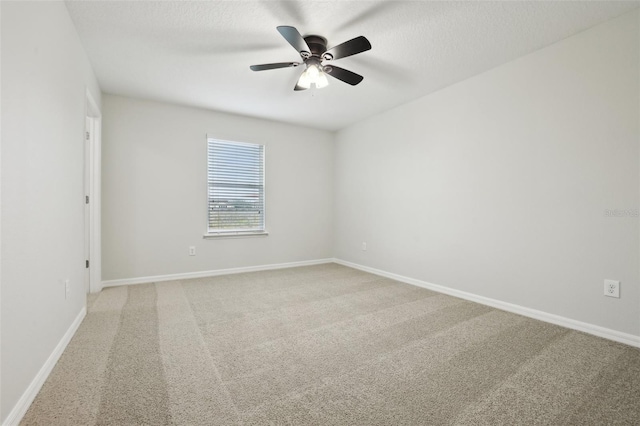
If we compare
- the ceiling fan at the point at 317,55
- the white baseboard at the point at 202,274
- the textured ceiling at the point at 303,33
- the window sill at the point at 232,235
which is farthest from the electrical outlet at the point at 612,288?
the window sill at the point at 232,235

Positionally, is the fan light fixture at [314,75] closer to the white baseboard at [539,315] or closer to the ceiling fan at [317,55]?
the ceiling fan at [317,55]

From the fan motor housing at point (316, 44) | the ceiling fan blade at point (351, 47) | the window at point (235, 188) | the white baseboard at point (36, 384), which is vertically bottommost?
the white baseboard at point (36, 384)

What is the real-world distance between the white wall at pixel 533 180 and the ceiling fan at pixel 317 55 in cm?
155

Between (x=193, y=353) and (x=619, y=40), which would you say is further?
(x=619, y=40)

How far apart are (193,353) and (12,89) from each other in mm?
1805

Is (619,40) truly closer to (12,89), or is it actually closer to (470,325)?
(470,325)

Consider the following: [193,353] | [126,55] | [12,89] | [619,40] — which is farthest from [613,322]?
[126,55]

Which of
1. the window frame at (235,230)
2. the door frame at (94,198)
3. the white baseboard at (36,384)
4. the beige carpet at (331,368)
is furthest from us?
the window frame at (235,230)

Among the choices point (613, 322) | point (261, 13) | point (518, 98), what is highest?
point (261, 13)

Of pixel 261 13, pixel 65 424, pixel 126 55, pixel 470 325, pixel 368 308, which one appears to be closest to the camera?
pixel 65 424

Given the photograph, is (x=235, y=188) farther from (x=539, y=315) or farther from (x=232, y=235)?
(x=539, y=315)

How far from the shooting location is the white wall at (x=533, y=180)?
2242 mm

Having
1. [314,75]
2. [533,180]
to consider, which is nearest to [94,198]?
[314,75]

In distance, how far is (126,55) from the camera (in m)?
2.78
